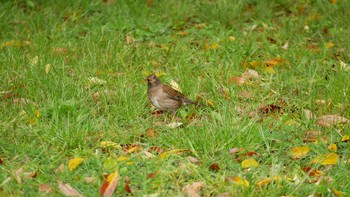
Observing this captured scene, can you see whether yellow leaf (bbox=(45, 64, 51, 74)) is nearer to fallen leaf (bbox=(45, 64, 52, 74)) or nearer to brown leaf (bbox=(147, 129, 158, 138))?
fallen leaf (bbox=(45, 64, 52, 74))

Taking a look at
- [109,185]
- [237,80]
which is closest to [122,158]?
[109,185]

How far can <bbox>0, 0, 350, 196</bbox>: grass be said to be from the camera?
4.12 metres

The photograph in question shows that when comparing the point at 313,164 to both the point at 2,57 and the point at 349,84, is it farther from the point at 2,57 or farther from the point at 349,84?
the point at 2,57

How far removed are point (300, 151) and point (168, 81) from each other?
1.94m

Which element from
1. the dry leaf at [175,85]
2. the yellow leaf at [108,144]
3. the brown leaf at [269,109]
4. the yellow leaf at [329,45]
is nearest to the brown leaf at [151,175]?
the yellow leaf at [108,144]

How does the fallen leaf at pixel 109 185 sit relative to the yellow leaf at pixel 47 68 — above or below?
above

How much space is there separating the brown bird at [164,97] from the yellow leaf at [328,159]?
148 centimetres

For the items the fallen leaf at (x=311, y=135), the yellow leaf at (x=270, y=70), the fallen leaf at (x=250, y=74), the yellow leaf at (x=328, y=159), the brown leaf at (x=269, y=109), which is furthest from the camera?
the yellow leaf at (x=270, y=70)

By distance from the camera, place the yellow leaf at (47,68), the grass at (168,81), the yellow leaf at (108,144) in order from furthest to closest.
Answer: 1. the yellow leaf at (47,68)
2. the yellow leaf at (108,144)
3. the grass at (168,81)

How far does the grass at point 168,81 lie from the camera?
13.5 ft

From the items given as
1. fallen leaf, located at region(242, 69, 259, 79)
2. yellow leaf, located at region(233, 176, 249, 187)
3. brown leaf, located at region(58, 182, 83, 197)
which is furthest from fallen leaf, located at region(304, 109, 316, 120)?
brown leaf, located at region(58, 182, 83, 197)

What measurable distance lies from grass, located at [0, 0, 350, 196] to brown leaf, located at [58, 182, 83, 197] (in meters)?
0.05

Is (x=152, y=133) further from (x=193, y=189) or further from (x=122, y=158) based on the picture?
(x=193, y=189)

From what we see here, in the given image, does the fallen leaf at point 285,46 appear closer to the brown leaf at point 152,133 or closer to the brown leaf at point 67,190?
the brown leaf at point 152,133
